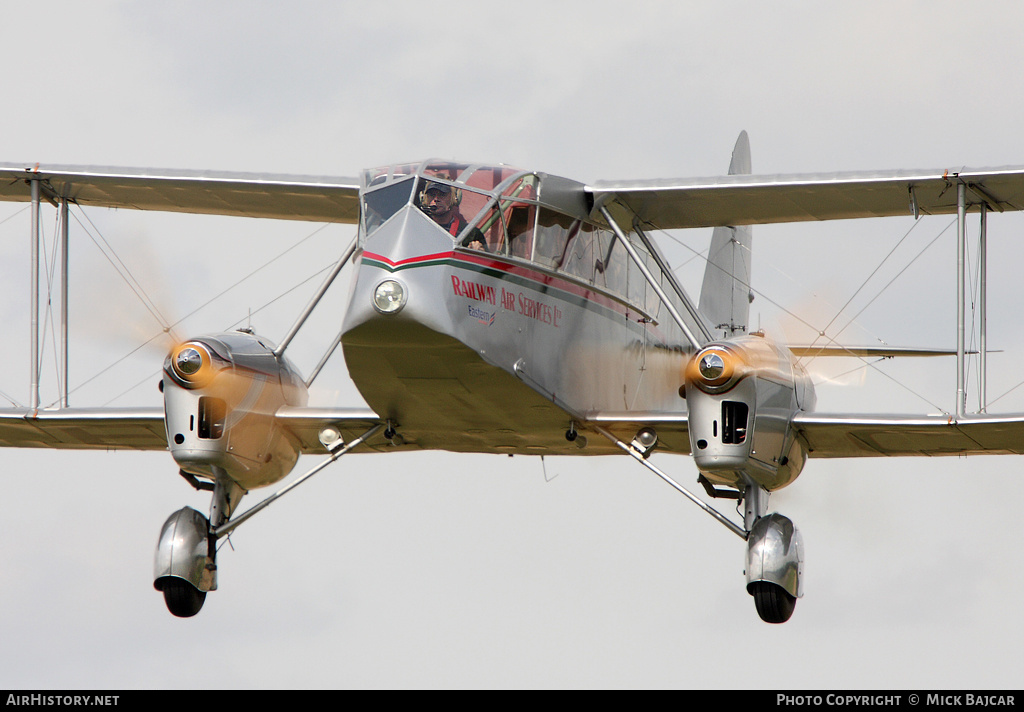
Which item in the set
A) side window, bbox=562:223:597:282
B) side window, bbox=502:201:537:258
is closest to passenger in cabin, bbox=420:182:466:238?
side window, bbox=502:201:537:258

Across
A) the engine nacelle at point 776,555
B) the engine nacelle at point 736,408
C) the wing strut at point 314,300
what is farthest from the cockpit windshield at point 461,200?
the engine nacelle at point 776,555

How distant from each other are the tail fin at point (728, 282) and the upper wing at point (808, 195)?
198 inches

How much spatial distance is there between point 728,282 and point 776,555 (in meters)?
9.54

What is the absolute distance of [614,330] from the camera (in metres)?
22.2

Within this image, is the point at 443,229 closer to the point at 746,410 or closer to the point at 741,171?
the point at 746,410

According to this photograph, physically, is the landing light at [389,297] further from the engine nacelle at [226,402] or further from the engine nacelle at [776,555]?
the engine nacelle at [776,555]

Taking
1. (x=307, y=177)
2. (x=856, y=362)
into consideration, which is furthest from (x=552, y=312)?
(x=856, y=362)

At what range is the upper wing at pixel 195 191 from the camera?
23.4 m

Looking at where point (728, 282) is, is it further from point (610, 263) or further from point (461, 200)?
point (461, 200)

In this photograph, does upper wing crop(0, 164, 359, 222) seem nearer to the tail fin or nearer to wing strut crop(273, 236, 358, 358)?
wing strut crop(273, 236, 358, 358)

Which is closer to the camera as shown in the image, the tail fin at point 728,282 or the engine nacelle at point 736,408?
the engine nacelle at point 736,408

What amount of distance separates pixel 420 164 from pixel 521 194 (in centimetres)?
135

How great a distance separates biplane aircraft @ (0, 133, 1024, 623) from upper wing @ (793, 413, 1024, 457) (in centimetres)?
4

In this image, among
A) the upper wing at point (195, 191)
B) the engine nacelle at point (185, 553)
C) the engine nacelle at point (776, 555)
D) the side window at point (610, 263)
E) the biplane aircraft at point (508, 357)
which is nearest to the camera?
the biplane aircraft at point (508, 357)
